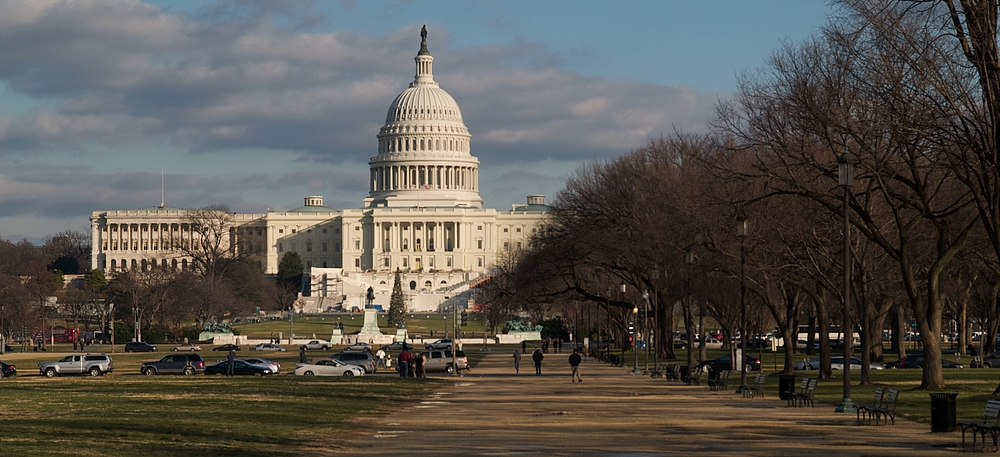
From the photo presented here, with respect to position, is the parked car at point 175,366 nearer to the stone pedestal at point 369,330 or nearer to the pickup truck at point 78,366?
the pickup truck at point 78,366

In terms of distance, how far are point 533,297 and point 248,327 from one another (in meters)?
71.9

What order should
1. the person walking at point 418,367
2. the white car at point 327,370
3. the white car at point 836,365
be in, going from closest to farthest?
the person walking at point 418,367 → the white car at point 327,370 → the white car at point 836,365

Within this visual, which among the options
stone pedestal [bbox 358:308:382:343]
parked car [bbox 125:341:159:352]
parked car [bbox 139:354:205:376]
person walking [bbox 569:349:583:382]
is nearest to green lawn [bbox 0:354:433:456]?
person walking [bbox 569:349:583:382]

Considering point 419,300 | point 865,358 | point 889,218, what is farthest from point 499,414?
point 419,300

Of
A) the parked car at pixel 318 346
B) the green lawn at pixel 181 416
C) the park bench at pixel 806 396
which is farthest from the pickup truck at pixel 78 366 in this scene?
the parked car at pixel 318 346

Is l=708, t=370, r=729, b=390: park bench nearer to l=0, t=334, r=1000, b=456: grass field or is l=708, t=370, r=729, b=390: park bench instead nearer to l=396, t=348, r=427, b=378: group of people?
l=0, t=334, r=1000, b=456: grass field

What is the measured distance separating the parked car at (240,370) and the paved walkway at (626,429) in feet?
65.1

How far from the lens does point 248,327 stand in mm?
136750

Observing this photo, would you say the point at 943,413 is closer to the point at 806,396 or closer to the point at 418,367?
the point at 806,396

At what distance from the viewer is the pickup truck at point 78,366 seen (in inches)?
2354

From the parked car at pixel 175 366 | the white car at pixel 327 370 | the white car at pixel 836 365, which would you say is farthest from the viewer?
the parked car at pixel 175 366

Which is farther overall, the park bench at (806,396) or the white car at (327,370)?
the white car at (327,370)

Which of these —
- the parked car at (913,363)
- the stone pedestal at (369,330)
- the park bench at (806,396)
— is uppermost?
the stone pedestal at (369,330)

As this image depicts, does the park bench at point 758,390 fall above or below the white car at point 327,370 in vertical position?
above
